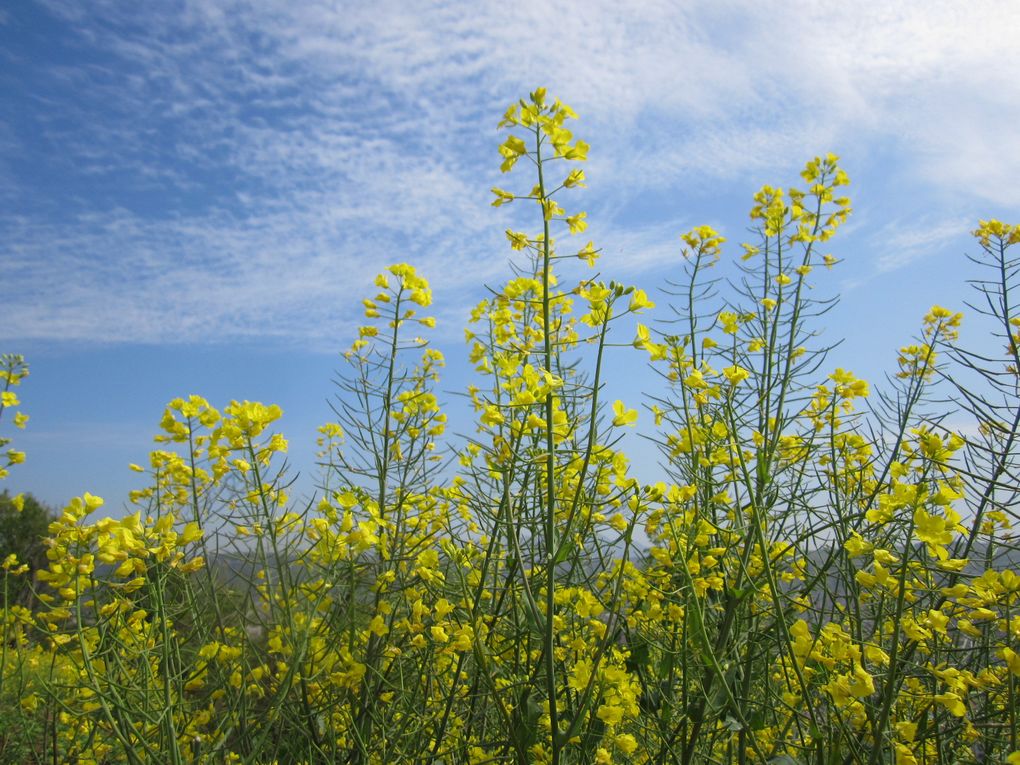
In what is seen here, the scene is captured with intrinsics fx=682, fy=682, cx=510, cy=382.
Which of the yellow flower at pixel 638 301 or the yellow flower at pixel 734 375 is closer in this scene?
the yellow flower at pixel 638 301

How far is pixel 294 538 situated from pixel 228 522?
25 centimetres

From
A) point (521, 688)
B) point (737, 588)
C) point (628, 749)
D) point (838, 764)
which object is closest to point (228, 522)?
point (521, 688)

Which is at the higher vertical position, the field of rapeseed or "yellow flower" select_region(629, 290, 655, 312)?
"yellow flower" select_region(629, 290, 655, 312)

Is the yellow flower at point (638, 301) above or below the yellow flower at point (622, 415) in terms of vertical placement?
above

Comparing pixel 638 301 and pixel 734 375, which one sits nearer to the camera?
pixel 638 301

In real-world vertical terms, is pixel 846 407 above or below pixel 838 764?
above

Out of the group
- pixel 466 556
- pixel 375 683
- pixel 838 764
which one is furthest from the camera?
pixel 375 683

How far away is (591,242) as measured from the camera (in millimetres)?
2539

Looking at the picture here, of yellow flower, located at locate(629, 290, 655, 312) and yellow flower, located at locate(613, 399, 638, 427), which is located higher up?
yellow flower, located at locate(629, 290, 655, 312)

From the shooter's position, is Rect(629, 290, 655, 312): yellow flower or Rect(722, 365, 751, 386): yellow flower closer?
Rect(629, 290, 655, 312): yellow flower

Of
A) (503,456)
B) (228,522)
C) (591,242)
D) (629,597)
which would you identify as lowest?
(629,597)

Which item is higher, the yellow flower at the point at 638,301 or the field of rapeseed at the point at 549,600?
the yellow flower at the point at 638,301

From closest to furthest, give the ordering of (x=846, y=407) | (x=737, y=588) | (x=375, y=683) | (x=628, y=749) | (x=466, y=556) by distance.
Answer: (x=628, y=749) < (x=737, y=588) < (x=466, y=556) < (x=375, y=683) < (x=846, y=407)

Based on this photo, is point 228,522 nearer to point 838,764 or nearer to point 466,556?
point 466,556
